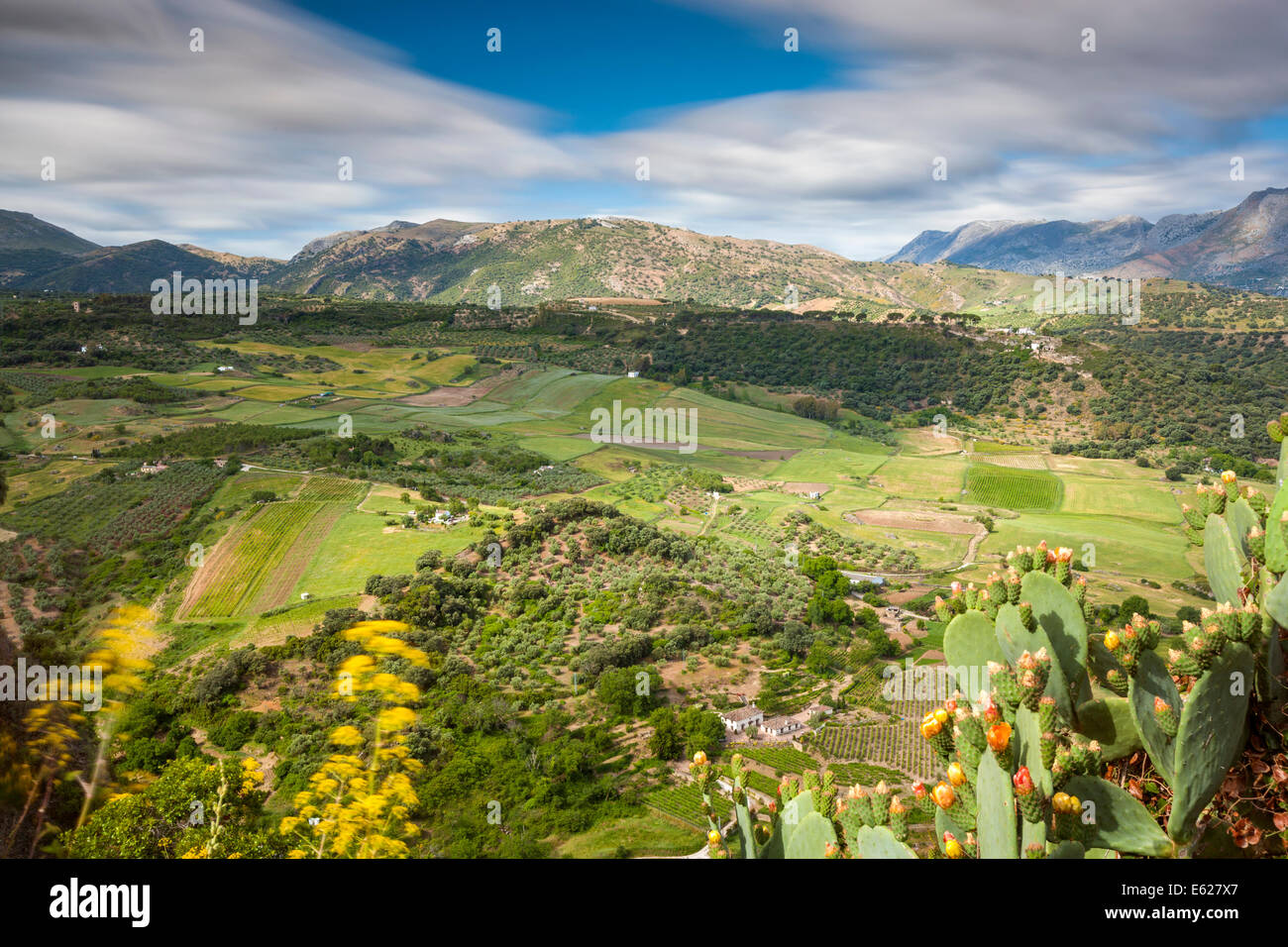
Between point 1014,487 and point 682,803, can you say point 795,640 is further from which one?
point 1014,487

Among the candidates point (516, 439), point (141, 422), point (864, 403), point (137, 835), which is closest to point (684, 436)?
point (516, 439)

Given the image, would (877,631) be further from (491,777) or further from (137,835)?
(137,835)

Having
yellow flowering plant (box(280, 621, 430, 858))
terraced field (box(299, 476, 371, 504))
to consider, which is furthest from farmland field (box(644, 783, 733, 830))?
terraced field (box(299, 476, 371, 504))

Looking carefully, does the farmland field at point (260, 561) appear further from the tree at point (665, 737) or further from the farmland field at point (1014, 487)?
the farmland field at point (1014, 487)

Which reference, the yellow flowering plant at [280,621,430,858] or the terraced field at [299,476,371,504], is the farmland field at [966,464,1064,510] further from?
the yellow flowering plant at [280,621,430,858]

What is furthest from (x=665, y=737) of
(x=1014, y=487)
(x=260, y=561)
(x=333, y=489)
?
(x=1014, y=487)
